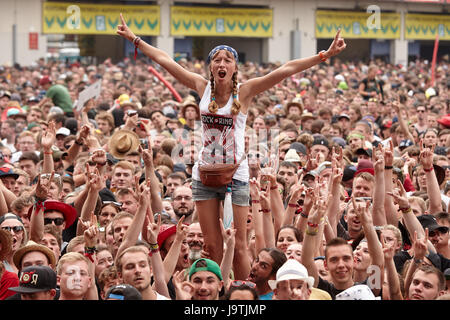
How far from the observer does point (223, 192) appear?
20.2ft

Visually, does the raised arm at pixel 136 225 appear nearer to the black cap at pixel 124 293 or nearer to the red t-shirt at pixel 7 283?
the red t-shirt at pixel 7 283

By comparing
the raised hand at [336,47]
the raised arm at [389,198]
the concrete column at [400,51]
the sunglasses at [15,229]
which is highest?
the concrete column at [400,51]

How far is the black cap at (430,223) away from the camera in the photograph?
721 cm

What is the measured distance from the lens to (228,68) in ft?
19.9

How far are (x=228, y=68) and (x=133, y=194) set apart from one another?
2.47 metres

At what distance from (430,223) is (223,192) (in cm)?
219

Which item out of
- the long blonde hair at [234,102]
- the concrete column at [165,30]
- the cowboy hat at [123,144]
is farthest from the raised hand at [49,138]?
the concrete column at [165,30]

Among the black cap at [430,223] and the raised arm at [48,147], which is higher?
the raised arm at [48,147]

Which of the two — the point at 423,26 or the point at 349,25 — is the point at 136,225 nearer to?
the point at 349,25

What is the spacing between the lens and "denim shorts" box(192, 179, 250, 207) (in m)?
6.15

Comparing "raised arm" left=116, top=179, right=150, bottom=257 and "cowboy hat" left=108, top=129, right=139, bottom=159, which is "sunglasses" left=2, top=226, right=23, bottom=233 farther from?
"cowboy hat" left=108, top=129, right=139, bottom=159

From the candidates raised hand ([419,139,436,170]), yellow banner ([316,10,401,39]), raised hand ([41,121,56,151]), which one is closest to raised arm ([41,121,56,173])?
raised hand ([41,121,56,151])

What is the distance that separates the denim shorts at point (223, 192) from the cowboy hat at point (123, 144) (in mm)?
4555
